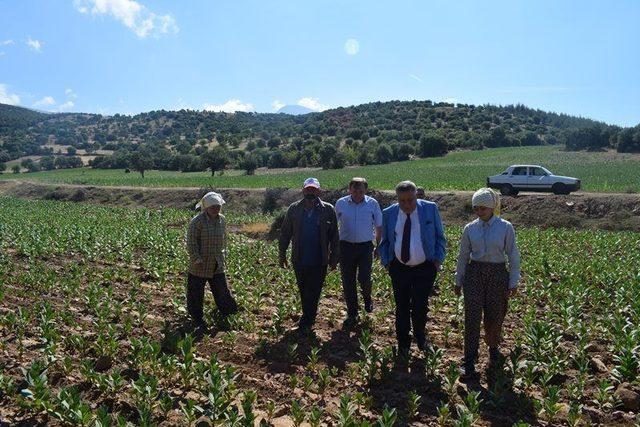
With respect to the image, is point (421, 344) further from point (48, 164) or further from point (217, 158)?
point (48, 164)

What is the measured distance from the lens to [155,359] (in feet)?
16.7

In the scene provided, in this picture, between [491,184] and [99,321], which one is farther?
[491,184]

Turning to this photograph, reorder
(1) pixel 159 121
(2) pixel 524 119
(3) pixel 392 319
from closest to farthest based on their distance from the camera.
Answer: (3) pixel 392 319
(2) pixel 524 119
(1) pixel 159 121

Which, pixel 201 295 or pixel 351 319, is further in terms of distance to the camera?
pixel 351 319

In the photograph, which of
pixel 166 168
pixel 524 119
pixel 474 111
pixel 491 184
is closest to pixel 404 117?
pixel 474 111

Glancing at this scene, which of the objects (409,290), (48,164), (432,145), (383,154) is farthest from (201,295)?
(48,164)

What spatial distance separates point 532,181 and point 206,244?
21688mm

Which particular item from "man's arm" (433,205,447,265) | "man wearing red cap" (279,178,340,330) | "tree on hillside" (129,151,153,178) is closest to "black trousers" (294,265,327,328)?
"man wearing red cap" (279,178,340,330)

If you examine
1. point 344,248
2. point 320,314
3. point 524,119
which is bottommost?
point 320,314

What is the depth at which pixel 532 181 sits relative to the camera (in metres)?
24.8

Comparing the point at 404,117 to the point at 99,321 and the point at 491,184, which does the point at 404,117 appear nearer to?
the point at 491,184

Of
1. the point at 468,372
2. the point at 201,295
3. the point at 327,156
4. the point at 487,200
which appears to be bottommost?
the point at 468,372

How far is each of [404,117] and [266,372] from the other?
103014mm

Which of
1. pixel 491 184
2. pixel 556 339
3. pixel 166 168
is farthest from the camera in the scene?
pixel 166 168
